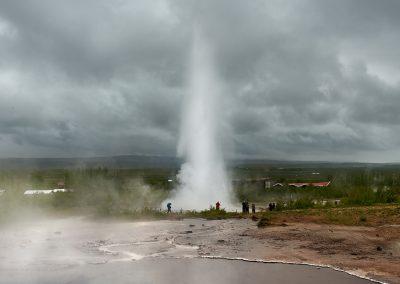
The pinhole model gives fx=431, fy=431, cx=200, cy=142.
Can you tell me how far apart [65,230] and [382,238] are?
16.9 meters

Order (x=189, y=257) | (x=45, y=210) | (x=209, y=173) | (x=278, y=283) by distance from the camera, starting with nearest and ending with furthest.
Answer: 1. (x=278, y=283)
2. (x=189, y=257)
3. (x=45, y=210)
4. (x=209, y=173)

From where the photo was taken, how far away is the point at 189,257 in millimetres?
17562

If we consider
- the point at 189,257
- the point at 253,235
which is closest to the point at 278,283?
the point at 189,257

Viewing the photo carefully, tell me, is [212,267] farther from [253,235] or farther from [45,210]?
[45,210]

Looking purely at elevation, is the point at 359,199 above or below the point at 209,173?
below

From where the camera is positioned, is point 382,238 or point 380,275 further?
point 382,238

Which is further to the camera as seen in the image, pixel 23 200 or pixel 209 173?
pixel 209 173

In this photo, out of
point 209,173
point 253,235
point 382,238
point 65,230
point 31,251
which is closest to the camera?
point 31,251

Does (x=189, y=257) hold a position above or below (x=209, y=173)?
below

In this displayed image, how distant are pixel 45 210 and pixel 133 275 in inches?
829

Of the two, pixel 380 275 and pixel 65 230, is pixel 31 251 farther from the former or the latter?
pixel 380 275

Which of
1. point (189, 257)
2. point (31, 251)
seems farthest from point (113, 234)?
point (189, 257)

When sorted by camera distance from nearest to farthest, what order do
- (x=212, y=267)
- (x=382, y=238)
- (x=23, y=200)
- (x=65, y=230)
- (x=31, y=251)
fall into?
1. (x=212, y=267)
2. (x=31, y=251)
3. (x=382, y=238)
4. (x=65, y=230)
5. (x=23, y=200)

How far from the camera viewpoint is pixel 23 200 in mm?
35844
